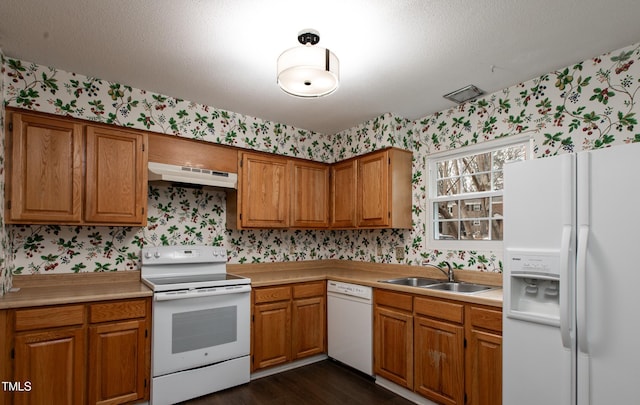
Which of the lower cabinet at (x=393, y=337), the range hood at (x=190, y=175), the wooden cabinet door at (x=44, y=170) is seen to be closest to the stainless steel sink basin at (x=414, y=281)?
the lower cabinet at (x=393, y=337)

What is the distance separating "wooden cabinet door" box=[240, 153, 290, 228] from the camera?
134 inches

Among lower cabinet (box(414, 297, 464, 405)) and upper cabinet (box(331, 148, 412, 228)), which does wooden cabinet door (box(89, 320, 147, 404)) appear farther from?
upper cabinet (box(331, 148, 412, 228))

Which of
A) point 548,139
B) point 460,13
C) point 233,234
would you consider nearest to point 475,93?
point 548,139

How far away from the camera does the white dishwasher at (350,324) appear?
306cm

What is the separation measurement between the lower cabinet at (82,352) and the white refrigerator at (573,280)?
2.44m

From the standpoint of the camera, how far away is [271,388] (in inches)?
114

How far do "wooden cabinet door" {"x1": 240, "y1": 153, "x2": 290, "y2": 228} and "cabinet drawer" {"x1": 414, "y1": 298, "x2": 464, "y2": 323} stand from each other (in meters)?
1.65

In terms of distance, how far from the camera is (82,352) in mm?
2279

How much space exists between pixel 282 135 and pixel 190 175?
4.16ft

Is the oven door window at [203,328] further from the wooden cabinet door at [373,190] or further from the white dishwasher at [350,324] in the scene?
the wooden cabinet door at [373,190]

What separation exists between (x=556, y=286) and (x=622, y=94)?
4.56 feet

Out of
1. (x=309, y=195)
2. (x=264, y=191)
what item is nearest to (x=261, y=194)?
(x=264, y=191)

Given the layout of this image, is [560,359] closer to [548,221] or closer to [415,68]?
[548,221]

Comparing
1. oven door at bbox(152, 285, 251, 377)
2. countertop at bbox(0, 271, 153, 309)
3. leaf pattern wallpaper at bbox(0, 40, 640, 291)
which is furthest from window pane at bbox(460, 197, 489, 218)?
countertop at bbox(0, 271, 153, 309)
